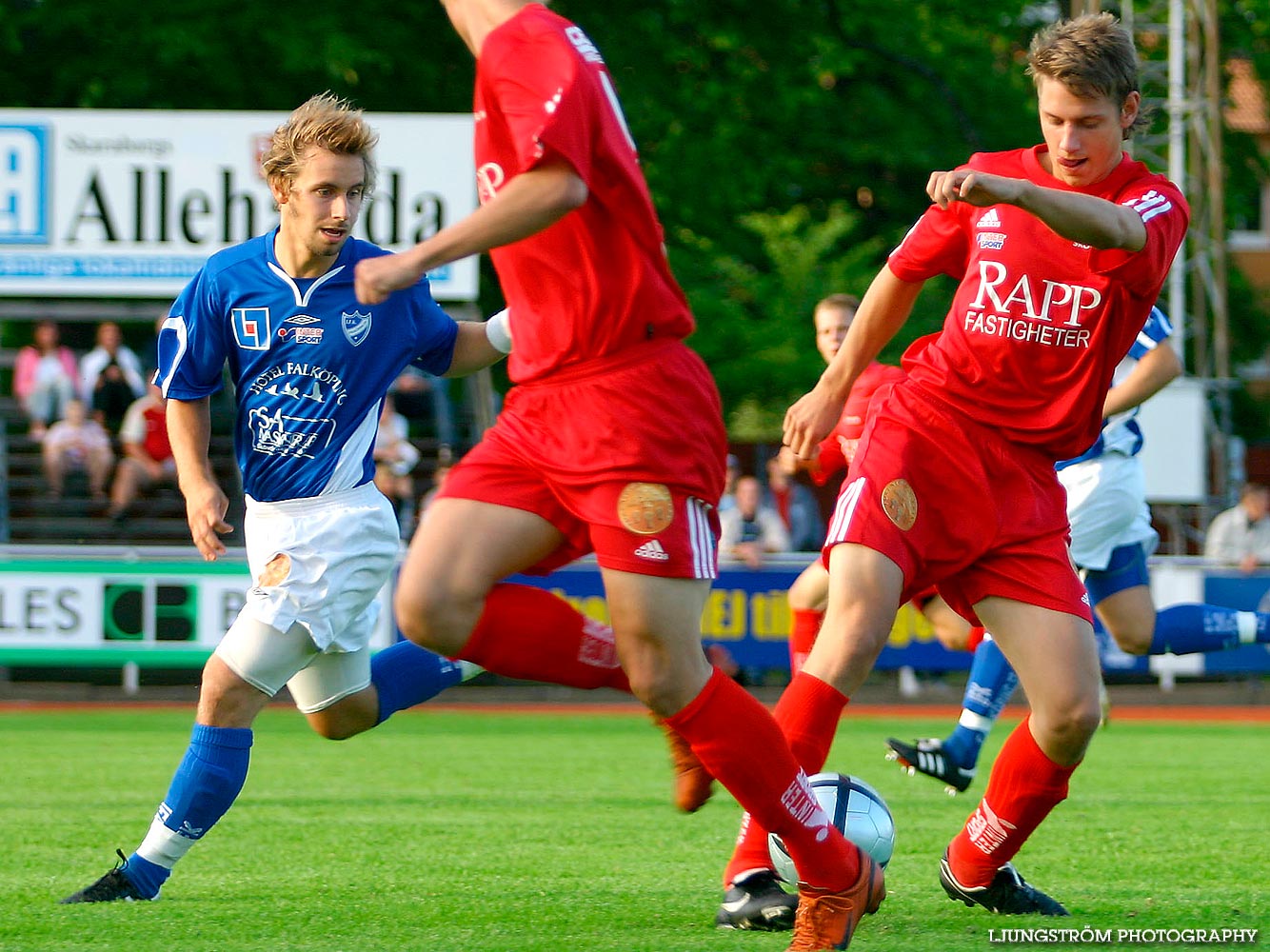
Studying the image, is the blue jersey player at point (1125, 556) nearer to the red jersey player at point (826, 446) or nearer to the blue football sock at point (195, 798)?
the red jersey player at point (826, 446)

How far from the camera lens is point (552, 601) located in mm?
4473

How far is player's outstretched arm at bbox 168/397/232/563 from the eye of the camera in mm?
4945

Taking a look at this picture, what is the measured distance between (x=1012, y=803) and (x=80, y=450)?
13.2 m

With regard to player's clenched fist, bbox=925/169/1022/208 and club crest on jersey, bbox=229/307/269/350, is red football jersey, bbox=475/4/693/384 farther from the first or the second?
club crest on jersey, bbox=229/307/269/350

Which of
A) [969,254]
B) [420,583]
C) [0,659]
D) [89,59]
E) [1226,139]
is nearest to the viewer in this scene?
[420,583]

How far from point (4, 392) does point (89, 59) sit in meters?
3.90

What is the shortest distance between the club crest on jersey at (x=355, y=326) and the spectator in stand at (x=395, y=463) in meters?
9.71

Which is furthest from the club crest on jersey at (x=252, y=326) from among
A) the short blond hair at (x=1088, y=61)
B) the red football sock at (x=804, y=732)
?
the short blond hair at (x=1088, y=61)

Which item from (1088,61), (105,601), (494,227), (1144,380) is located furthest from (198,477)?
(105,601)

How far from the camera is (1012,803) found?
484cm

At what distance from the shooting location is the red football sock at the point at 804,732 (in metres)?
4.70

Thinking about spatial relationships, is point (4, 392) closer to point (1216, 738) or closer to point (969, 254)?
point (1216, 738)

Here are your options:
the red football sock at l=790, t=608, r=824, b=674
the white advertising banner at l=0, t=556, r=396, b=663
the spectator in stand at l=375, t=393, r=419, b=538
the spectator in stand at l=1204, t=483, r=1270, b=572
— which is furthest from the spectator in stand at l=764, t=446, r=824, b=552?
the red football sock at l=790, t=608, r=824, b=674

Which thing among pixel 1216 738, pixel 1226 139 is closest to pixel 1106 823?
pixel 1216 738
